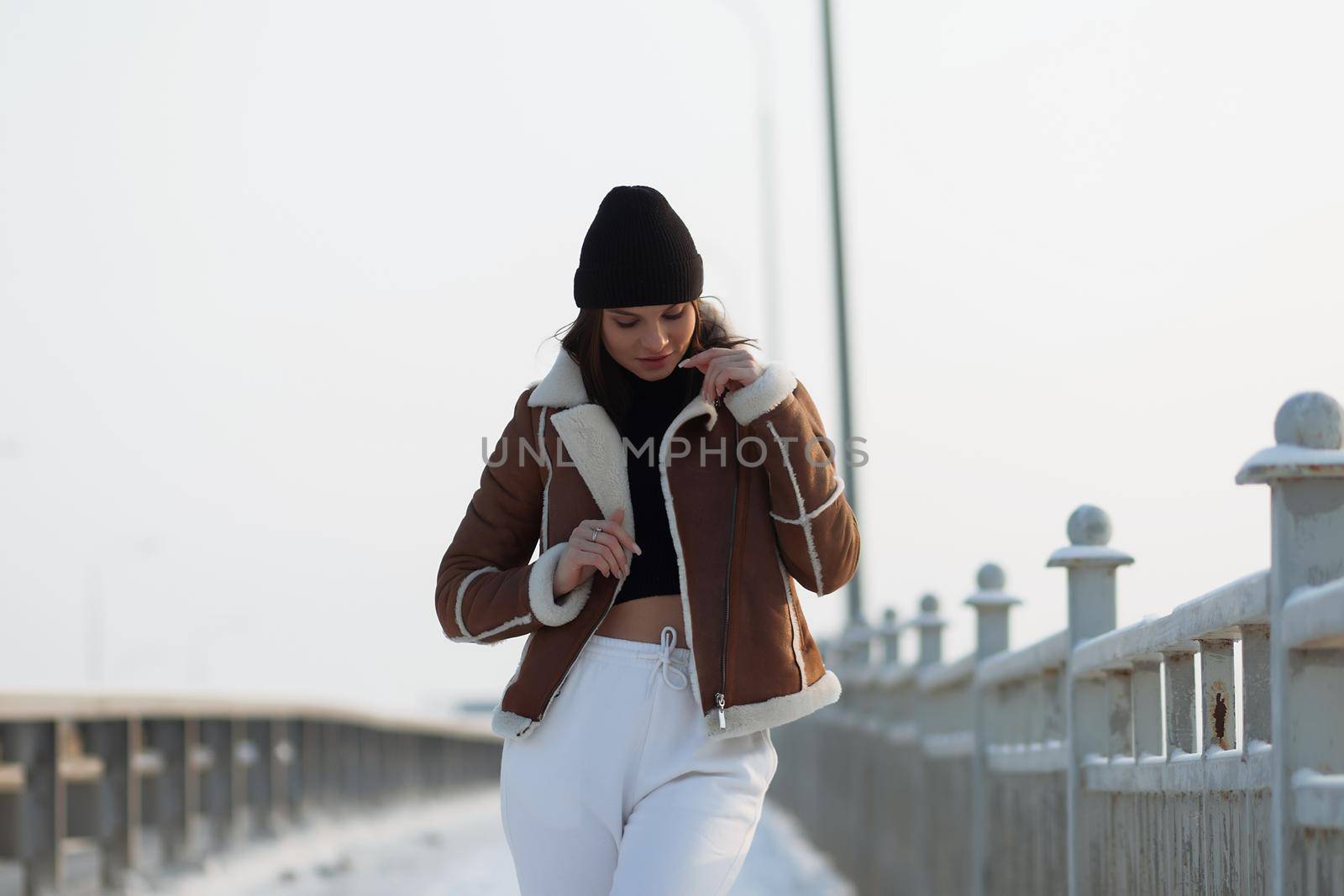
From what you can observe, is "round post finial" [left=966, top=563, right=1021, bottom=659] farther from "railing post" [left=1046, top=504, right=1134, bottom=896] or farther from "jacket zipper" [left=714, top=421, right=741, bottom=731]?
"jacket zipper" [left=714, top=421, right=741, bottom=731]

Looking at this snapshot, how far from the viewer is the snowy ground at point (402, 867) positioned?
50.4 ft

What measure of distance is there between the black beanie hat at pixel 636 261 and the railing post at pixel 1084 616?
2.11 m

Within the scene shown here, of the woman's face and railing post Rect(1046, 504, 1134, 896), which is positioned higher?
the woman's face

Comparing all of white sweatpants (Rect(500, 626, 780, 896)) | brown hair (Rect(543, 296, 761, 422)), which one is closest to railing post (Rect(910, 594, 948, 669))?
brown hair (Rect(543, 296, 761, 422))

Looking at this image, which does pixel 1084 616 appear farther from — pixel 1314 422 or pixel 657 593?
pixel 1314 422

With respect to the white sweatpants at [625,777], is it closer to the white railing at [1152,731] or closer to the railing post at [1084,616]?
the white railing at [1152,731]

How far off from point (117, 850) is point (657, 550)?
10.5 metres

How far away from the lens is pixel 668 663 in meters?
4.38

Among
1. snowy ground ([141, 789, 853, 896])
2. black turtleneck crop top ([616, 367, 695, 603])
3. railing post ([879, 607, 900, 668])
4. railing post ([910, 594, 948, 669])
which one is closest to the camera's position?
black turtleneck crop top ([616, 367, 695, 603])

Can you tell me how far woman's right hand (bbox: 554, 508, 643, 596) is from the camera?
4277mm

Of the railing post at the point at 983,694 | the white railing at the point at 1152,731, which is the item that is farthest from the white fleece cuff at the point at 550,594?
the railing post at the point at 983,694

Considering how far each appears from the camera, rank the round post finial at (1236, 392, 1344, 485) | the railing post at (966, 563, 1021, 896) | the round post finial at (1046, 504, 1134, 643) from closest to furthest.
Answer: the round post finial at (1236, 392, 1344, 485)
the round post finial at (1046, 504, 1134, 643)
the railing post at (966, 563, 1021, 896)

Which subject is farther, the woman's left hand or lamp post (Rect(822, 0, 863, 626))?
lamp post (Rect(822, 0, 863, 626))

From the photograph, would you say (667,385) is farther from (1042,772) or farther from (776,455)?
(1042,772)
